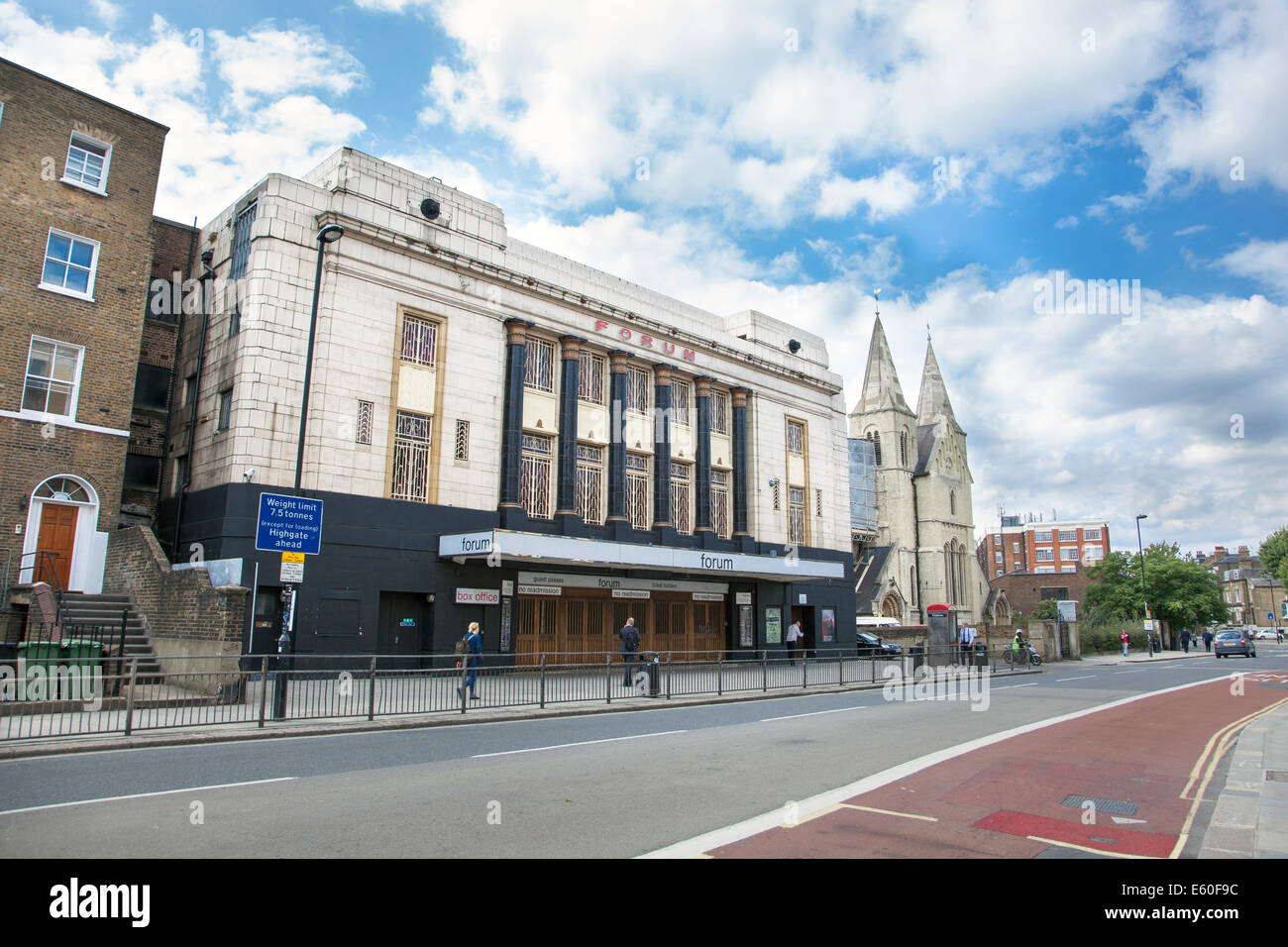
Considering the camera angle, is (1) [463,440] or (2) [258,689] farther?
(1) [463,440]

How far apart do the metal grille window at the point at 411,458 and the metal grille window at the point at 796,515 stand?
17.4 metres


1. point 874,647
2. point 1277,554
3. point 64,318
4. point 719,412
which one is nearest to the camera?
point 64,318

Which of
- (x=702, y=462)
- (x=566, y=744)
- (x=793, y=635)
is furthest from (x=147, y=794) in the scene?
(x=793, y=635)

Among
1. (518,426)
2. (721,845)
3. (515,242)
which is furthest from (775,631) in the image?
(721,845)

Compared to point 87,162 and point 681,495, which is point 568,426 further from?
point 87,162

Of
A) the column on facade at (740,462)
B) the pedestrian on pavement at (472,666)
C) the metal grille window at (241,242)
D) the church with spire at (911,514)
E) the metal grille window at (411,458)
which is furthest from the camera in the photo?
the church with spire at (911,514)

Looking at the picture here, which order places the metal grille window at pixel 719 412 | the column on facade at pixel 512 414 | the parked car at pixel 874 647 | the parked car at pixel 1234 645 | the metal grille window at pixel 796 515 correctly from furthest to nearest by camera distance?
the parked car at pixel 1234 645 < the parked car at pixel 874 647 < the metal grille window at pixel 796 515 < the metal grille window at pixel 719 412 < the column on facade at pixel 512 414

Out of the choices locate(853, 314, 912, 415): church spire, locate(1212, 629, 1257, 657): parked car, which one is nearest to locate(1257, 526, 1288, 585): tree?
locate(1212, 629, 1257, 657): parked car

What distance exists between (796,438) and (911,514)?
40.5m

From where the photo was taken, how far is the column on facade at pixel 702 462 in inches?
1276

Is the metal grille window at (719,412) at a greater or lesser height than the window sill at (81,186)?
lesser

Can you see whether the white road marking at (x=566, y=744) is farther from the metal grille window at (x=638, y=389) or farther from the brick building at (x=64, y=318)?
the metal grille window at (x=638, y=389)

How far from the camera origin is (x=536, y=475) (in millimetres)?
27578

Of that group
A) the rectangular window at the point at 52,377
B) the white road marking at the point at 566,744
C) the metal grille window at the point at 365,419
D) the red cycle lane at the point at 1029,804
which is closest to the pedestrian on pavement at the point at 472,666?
the white road marking at the point at 566,744
